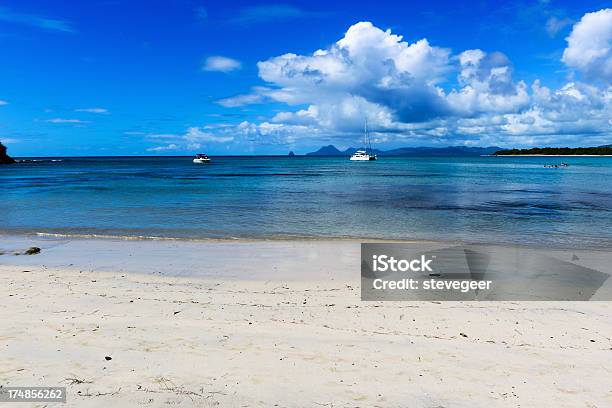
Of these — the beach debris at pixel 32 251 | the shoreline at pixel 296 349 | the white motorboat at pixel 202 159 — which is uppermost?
the white motorboat at pixel 202 159

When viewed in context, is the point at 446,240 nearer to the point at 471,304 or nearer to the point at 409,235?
the point at 409,235

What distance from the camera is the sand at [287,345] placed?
516cm

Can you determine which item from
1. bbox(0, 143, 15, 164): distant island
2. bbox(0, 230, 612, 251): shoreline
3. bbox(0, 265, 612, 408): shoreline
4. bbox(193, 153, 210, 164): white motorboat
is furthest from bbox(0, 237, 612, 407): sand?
bbox(0, 143, 15, 164): distant island

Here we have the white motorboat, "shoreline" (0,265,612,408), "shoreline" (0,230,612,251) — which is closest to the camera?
"shoreline" (0,265,612,408)

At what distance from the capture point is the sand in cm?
516

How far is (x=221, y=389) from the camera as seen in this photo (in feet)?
17.1

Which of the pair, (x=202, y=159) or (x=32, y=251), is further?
(x=202, y=159)

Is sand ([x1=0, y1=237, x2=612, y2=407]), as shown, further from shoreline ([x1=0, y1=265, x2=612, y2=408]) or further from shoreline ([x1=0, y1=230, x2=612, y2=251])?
shoreline ([x1=0, y1=230, x2=612, y2=251])

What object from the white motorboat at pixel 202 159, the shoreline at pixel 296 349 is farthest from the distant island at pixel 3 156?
the shoreline at pixel 296 349

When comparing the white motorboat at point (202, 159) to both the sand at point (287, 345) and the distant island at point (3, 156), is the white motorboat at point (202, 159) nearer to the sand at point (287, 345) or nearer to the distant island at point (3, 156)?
the distant island at point (3, 156)

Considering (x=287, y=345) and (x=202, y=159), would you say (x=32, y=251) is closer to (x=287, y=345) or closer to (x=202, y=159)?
(x=287, y=345)

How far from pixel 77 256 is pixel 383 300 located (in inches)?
400

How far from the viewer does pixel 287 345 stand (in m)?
6.46

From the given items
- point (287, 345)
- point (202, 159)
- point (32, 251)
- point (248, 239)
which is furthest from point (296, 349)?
point (202, 159)
